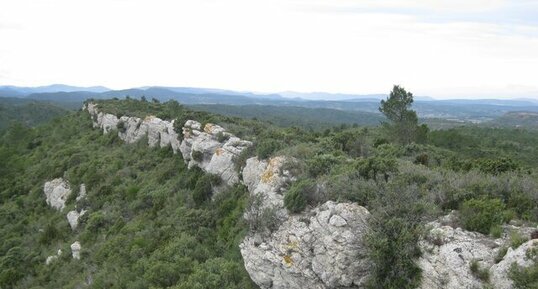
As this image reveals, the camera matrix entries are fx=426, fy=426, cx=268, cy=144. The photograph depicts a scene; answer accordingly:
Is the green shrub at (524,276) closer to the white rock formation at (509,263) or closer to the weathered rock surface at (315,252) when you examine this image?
the white rock formation at (509,263)

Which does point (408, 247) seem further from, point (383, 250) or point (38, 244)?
point (38, 244)

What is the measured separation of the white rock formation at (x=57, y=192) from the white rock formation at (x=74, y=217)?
3.75 meters

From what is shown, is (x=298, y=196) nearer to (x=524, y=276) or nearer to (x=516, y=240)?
(x=516, y=240)

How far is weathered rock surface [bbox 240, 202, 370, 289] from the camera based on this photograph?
12.4m

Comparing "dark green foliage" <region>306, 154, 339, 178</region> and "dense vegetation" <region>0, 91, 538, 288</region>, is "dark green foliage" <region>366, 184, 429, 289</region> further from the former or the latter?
"dark green foliage" <region>306, 154, 339, 178</region>

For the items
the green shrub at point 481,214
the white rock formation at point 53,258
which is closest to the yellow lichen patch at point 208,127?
the white rock formation at point 53,258

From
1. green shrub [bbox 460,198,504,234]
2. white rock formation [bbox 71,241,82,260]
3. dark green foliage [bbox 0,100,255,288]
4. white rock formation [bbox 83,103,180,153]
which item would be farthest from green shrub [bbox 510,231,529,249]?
white rock formation [bbox 83,103,180,153]

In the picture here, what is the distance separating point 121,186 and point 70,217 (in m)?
4.08

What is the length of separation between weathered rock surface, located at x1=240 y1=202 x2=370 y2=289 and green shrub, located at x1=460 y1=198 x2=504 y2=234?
278 centimetres

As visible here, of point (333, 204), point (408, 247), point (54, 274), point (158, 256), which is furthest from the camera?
point (54, 274)

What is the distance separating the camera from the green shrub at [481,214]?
1134cm

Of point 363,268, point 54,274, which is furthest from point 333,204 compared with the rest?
point 54,274

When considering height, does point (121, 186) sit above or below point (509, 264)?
below

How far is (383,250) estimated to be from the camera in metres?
11.7
